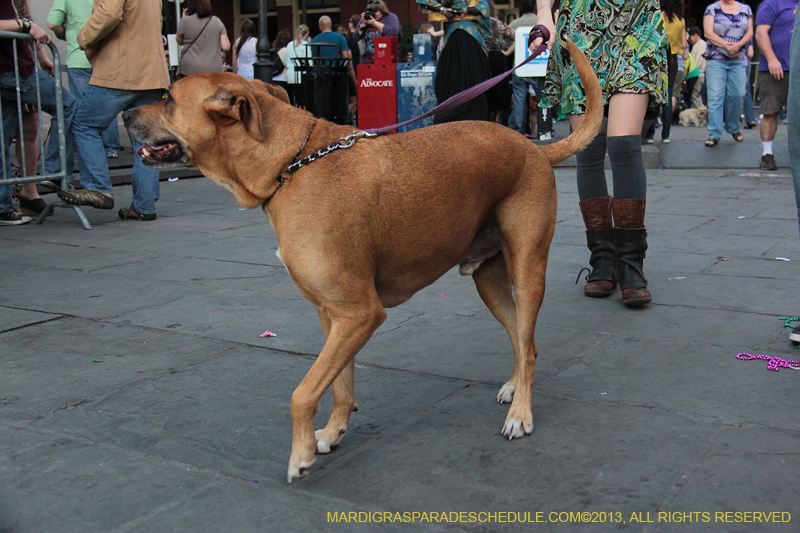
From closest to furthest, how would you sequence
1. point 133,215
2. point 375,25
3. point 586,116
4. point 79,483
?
1. point 79,483
2. point 586,116
3. point 133,215
4. point 375,25

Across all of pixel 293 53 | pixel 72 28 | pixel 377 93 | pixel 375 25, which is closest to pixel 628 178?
pixel 72 28

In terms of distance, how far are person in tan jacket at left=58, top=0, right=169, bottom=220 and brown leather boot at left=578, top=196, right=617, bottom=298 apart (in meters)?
4.16

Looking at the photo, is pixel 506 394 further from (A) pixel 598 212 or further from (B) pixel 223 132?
(A) pixel 598 212

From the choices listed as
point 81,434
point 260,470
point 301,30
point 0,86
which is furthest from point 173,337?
point 301,30

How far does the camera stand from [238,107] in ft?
8.20

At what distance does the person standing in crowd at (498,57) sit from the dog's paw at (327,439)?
21.7 feet

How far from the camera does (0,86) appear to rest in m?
6.76

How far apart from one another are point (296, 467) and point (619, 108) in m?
3.00

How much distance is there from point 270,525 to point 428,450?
677 millimetres

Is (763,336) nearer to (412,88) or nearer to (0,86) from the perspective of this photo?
(0,86)

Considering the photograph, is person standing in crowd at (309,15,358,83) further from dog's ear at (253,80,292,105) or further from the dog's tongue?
the dog's tongue

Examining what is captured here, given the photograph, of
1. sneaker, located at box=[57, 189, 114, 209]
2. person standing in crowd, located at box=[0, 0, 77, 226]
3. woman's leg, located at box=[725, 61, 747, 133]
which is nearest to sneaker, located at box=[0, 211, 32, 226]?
person standing in crowd, located at box=[0, 0, 77, 226]

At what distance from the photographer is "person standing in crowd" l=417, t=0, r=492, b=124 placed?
304 inches

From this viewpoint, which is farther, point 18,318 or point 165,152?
point 18,318
